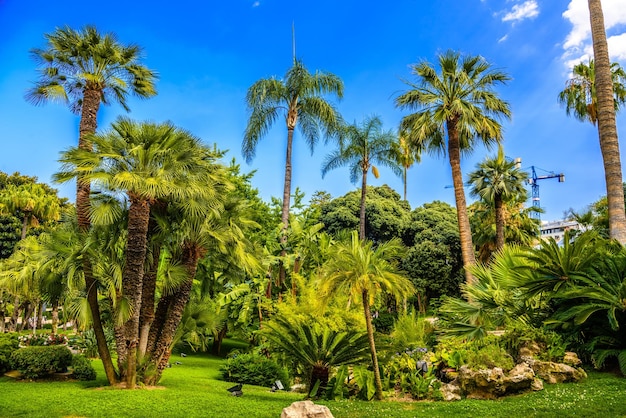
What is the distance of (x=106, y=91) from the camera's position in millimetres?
13469

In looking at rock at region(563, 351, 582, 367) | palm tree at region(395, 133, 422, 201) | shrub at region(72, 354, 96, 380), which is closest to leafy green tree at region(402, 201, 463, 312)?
palm tree at region(395, 133, 422, 201)

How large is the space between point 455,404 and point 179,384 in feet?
25.5

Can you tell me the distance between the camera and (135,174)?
11.3 m

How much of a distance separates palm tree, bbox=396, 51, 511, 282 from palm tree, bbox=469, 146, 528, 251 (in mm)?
5764

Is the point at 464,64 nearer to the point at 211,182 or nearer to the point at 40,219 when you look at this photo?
the point at 211,182

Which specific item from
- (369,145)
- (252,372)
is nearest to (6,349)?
(252,372)

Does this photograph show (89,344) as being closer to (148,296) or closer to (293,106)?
(148,296)

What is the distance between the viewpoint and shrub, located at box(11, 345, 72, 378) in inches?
500

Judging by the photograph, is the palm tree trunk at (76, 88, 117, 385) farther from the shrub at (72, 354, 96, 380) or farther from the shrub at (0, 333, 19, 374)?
the shrub at (0, 333, 19, 374)

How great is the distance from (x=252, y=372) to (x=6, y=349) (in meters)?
7.40

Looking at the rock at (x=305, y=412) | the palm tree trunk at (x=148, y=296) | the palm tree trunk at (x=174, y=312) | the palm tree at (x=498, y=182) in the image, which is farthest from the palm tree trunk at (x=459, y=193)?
the rock at (x=305, y=412)

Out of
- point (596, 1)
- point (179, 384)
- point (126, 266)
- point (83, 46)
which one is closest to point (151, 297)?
point (126, 266)

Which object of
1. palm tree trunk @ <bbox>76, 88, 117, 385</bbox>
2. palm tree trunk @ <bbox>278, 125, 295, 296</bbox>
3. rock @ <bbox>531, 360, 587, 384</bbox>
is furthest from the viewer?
palm tree trunk @ <bbox>278, 125, 295, 296</bbox>

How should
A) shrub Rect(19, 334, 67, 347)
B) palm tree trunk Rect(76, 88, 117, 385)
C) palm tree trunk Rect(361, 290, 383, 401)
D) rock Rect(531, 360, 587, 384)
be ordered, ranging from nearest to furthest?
palm tree trunk Rect(361, 290, 383, 401), rock Rect(531, 360, 587, 384), palm tree trunk Rect(76, 88, 117, 385), shrub Rect(19, 334, 67, 347)
